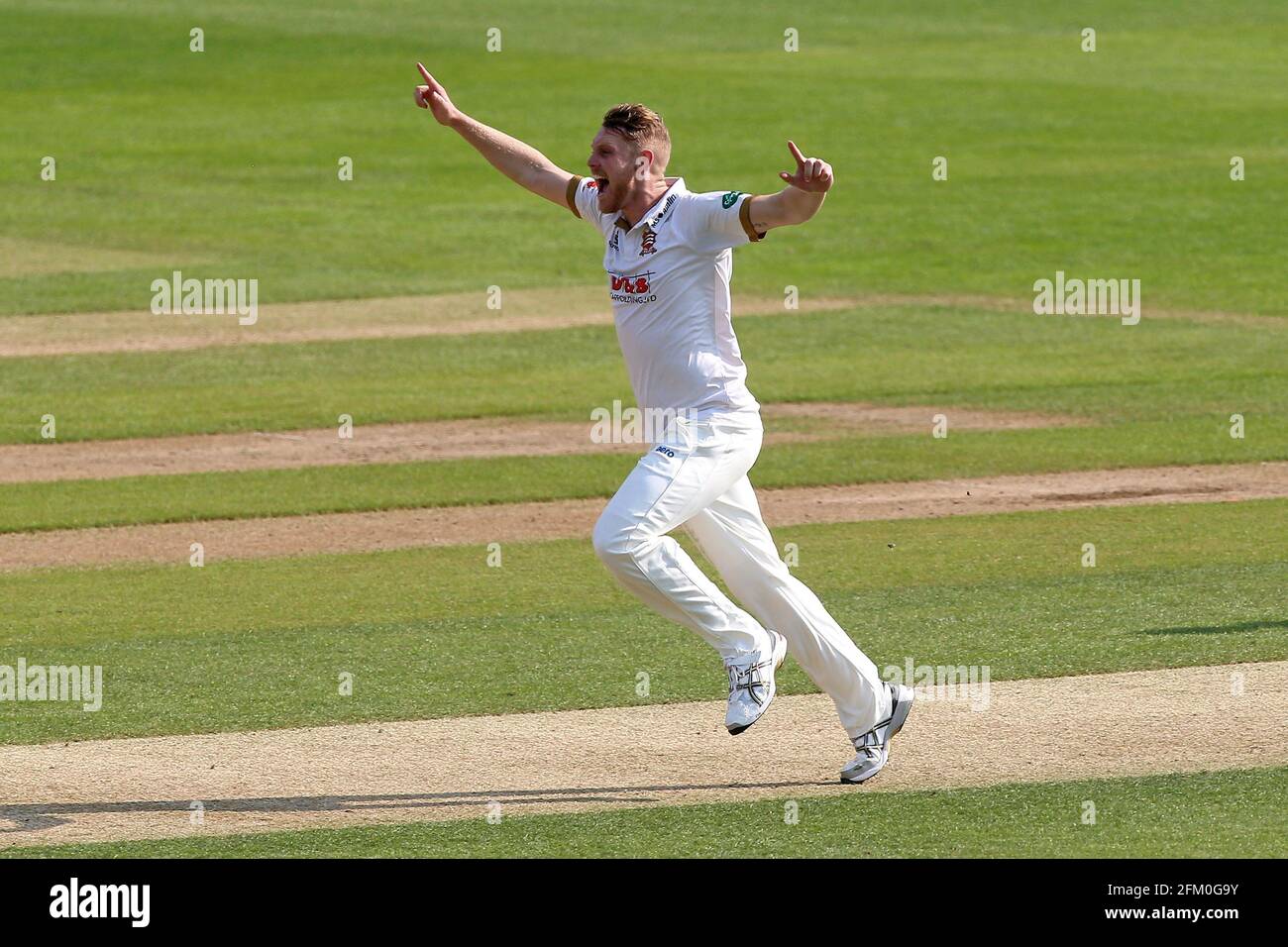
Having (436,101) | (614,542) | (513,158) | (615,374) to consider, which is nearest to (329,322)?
(615,374)

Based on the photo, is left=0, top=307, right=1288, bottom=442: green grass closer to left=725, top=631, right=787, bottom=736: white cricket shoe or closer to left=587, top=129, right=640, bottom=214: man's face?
left=725, top=631, right=787, bottom=736: white cricket shoe

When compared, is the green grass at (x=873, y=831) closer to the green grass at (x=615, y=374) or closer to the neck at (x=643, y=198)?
the neck at (x=643, y=198)

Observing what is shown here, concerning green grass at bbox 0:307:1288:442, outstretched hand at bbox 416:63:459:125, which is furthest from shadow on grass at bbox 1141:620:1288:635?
green grass at bbox 0:307:1288:442

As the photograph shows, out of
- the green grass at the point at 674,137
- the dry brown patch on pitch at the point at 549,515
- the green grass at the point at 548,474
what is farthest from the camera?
the green grass at the point at 674,137

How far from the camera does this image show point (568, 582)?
1312cm

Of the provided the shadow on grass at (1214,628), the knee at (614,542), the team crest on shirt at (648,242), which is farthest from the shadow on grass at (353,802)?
the shadow on grass at (1214,628)

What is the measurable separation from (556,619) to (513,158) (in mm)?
3292

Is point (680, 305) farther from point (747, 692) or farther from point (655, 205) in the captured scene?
point (747, 692)

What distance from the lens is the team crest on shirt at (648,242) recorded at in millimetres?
8406

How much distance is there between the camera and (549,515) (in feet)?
51.8

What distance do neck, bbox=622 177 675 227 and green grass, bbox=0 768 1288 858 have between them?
2.32 m

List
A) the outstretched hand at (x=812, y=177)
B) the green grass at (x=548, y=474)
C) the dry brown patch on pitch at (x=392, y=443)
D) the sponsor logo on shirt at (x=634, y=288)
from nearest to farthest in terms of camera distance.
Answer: the outstretched hand at (x=812, y=177) → the sponsor logo on shirt at (x=634, y=288) → the green grass at (x=548, y=474) → the dry brown patch on pitch at (x=392, y=443)

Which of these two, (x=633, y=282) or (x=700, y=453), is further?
(x=633, y=282)

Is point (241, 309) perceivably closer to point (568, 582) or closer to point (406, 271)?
point (406, 271)
